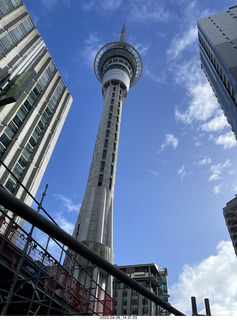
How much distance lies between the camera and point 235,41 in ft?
171

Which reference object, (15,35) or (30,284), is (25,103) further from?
(30,284)

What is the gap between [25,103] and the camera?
36875 mm

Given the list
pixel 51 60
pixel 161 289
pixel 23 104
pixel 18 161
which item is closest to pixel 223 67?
pixel 51 60

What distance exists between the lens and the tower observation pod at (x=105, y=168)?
37938mm

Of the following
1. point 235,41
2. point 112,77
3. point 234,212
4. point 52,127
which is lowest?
point 52,127

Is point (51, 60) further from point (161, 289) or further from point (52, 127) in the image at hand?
point (161, 289)

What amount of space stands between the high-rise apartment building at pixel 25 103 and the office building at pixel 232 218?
59.0 metres

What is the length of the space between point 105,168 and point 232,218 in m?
48.2

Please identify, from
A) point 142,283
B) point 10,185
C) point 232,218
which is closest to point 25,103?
point 10,185

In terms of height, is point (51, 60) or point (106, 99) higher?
point (106, 99)

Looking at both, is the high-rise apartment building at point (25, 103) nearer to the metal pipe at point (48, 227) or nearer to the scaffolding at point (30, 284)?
the scaffolding at point (30, 284)

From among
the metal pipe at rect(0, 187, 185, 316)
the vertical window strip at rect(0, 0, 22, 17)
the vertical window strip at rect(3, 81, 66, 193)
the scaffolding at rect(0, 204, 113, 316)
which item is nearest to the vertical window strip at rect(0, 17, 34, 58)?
the vertical window strip at rect(0, 0, 22, 17)

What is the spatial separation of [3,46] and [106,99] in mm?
34359

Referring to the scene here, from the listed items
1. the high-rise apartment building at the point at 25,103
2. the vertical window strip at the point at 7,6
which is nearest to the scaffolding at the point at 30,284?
the high-rise apartment building at the point at 25,103
